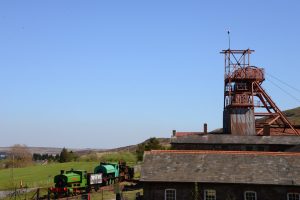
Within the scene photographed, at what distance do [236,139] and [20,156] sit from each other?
267ft

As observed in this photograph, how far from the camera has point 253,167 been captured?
95.7 feet

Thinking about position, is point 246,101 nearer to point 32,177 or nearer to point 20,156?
point 32,177

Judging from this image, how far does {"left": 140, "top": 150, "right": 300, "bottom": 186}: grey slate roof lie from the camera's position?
92.0 feet

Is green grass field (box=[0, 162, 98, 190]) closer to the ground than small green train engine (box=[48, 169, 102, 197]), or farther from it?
closer to the ground

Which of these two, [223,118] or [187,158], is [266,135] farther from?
[187,158]

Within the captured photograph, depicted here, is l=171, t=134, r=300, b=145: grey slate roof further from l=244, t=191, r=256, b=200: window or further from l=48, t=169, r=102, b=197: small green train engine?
l=244, t=191, r=256, b=200: window

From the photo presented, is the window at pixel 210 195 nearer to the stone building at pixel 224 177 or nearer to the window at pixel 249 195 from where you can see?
the stone building at pixel 224 177

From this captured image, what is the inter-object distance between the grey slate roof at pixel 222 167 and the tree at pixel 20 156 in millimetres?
83501

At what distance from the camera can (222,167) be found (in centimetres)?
2938

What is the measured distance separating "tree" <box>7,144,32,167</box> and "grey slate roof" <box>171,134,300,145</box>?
67.7 meters

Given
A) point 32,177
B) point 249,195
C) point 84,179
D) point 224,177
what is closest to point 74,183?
point 84,179

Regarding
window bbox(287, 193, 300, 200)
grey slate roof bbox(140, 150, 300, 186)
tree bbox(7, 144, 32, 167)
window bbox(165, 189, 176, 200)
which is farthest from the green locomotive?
tree bbox(7, 144, 32, 167)

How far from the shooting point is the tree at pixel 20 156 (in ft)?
350

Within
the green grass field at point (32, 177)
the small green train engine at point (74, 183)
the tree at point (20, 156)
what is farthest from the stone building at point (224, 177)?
the tree at point (20, 156)
